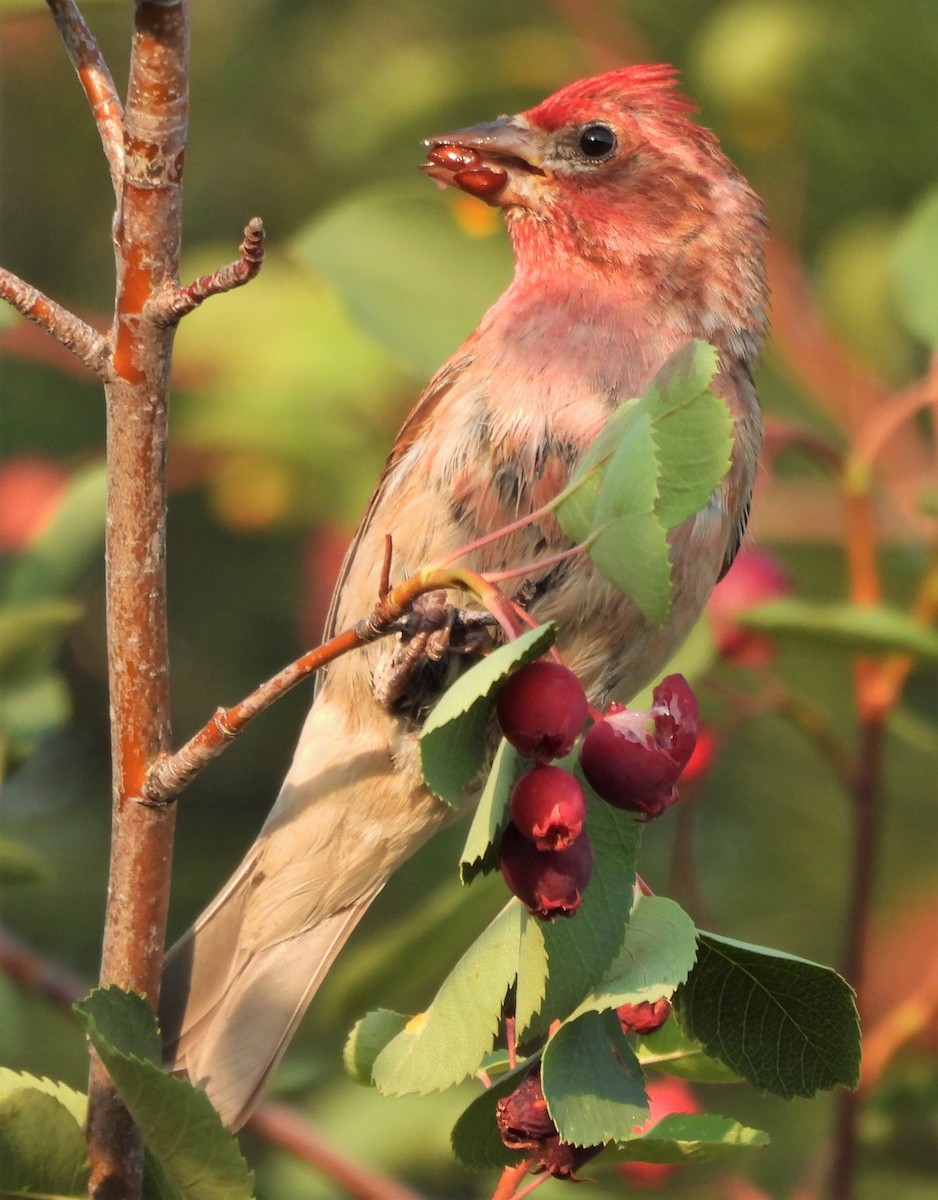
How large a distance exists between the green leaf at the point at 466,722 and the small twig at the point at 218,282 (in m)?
0.51

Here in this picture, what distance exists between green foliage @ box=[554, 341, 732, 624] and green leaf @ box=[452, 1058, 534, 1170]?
663 millimetres

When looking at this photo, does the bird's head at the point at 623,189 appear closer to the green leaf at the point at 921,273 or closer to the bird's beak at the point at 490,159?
the bird's beak at the point at 490,159

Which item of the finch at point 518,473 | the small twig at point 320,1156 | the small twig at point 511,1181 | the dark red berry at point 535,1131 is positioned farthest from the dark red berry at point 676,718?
the small twig at point 320,1156

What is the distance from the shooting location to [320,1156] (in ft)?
11.2

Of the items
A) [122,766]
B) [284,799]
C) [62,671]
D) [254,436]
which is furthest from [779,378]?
[122,766]

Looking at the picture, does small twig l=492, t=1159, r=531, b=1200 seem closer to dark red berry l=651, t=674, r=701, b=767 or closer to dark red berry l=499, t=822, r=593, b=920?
dark red berry l=499, t=822, r=593, b=920

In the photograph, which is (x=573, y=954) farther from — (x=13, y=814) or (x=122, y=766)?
(x=13, y=814)

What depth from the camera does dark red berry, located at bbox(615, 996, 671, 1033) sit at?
83.4 inches

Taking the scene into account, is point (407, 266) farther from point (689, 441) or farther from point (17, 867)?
point (689, 441)

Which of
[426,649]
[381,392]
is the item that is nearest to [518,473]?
[426,649]

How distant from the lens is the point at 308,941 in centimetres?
373

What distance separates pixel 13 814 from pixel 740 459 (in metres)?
2.49

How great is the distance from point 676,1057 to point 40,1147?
2.77 feet

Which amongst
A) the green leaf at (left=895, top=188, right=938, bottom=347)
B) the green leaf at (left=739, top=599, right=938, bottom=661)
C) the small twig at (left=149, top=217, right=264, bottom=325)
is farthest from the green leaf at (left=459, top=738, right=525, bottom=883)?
the green leaf at (left=895, top=188, right=938, bottom=347)
